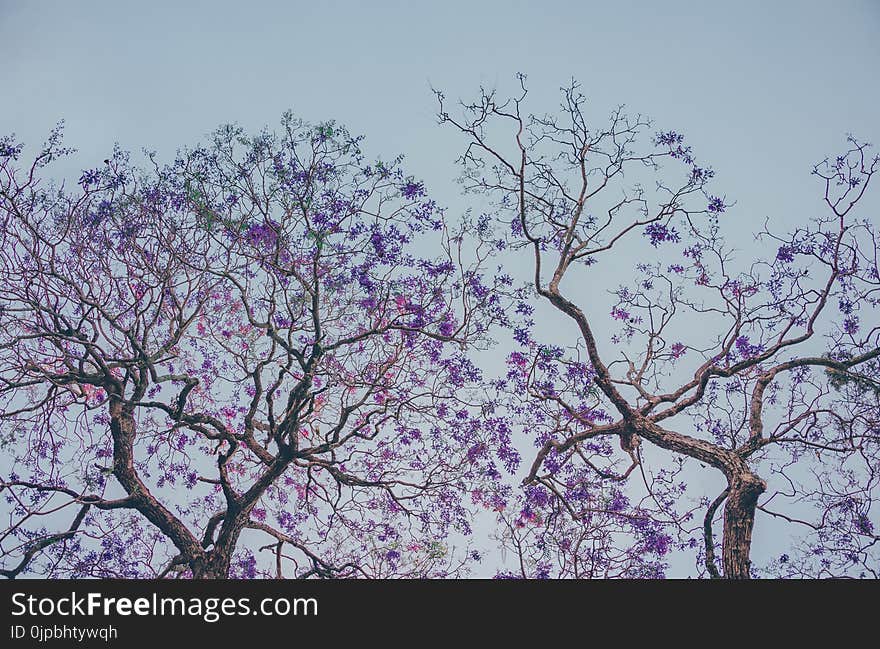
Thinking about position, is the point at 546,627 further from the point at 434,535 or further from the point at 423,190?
the point at 423,190

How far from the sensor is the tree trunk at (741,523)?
485 cm

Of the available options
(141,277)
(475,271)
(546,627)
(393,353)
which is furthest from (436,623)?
(141,277)

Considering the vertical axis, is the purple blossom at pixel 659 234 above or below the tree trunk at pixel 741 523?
above

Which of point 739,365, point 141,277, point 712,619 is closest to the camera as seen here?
point 712,619

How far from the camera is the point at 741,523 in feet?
16.0

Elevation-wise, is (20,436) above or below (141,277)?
below

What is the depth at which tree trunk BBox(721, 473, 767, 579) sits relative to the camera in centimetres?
485

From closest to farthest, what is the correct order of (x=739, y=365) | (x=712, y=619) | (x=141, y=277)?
1. (x=712, y=619)
2. (x=739, y=365)
3. (x=141, y=277)

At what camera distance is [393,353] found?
5.72 m

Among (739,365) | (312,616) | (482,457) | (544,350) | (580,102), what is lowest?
(312,616)

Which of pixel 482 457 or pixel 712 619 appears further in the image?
pixel 482 457

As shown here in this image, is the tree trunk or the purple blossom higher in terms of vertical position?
the purple blossom

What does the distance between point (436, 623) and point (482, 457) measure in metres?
2.11

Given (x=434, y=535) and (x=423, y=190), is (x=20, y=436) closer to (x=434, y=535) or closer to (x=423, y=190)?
(x=434, y=535)
